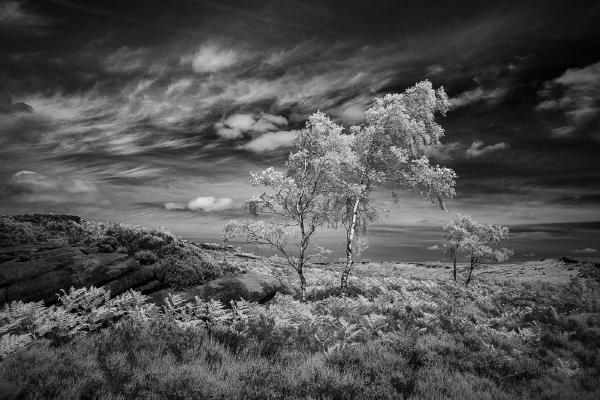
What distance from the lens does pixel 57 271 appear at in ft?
32.2

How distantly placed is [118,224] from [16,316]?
609 cm

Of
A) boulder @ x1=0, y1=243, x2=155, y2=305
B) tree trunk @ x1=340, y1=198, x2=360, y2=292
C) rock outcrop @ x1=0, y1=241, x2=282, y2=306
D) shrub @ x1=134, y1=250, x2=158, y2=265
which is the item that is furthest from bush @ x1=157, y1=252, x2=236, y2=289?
tree trunk @ x1=340, y1=198, x2=360, y2=292

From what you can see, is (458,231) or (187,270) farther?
(458,231)

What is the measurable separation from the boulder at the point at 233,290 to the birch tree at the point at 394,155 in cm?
788

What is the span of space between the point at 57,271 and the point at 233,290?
5.24 metres

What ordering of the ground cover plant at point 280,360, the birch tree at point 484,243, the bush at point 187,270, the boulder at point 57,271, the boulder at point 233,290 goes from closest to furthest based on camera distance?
1. the ground cover plant at point 280,360
2. the boulder at point 57,271
3. the boulder at point 233,290
4. the bush at point 187,270
5. the birch tree at point 484,243

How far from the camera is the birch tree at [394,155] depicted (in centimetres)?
1945

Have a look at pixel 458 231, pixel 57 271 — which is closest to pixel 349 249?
pixel 57 271

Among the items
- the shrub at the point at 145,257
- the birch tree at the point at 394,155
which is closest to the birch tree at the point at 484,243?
the birch tree at the point at 394,155

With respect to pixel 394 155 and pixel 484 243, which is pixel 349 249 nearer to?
pixel 394 155

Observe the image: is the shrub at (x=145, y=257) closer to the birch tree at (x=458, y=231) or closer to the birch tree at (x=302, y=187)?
the birch tree at (x=302, y=187)

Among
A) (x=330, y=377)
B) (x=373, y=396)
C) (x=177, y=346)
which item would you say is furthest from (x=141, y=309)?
(x=373, y=396)

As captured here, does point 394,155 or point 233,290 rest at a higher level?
point 394,155

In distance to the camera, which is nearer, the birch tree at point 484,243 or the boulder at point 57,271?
the boulder at point 57,271
